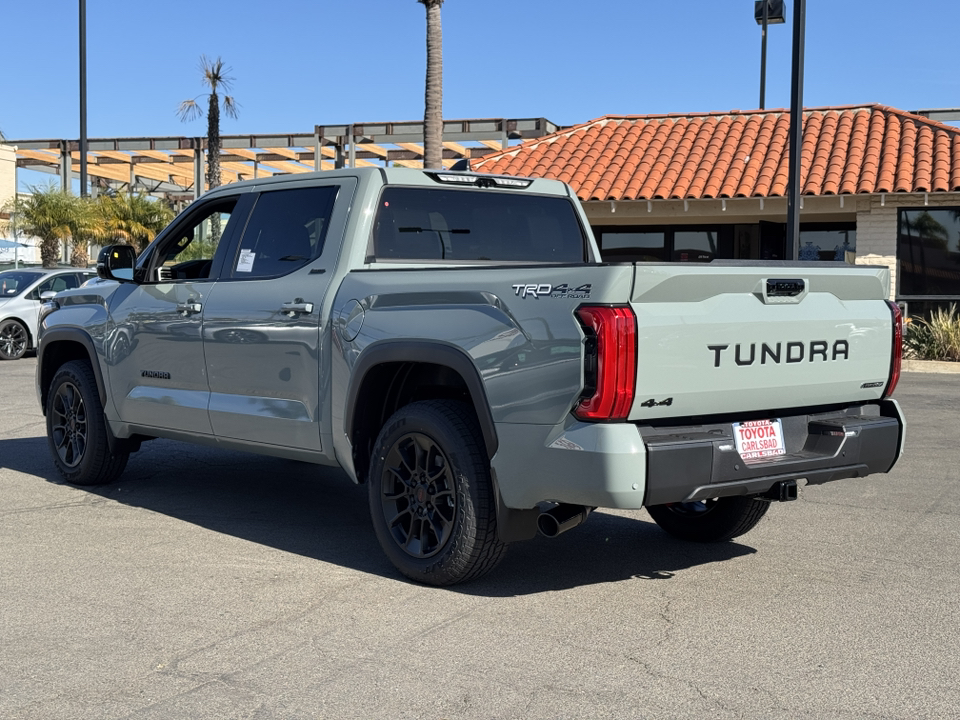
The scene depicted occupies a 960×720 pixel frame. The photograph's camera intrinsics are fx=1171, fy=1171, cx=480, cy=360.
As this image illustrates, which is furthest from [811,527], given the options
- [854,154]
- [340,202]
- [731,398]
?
[854,154]

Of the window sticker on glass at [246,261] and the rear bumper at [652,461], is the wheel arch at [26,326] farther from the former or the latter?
the rear bumper at [652,461]

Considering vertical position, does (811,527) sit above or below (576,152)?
below

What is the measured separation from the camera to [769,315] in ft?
17.3

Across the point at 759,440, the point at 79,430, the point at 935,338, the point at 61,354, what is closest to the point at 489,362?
the point at 759,440

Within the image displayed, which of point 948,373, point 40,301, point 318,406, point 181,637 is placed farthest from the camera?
point 40,301

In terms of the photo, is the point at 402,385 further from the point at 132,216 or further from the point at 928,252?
the point at 132,216

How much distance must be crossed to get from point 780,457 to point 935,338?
15.3m

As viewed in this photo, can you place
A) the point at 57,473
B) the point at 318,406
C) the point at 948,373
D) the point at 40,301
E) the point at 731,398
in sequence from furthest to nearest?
1. the point at 40,301
2. the point at 948,373
3. the point at 57,473
4. the point at 318,406
5. the point at 731,398

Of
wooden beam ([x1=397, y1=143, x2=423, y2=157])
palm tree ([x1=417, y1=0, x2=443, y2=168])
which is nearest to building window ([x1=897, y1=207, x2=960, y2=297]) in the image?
palm tree ([x1=417, y1=0, x2=443, y2=168])

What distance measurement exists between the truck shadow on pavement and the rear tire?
0.07 meters

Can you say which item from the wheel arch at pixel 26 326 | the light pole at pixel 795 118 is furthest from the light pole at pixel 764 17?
the wheel arch at pixel 26 326

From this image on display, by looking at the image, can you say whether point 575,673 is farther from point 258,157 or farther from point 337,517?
point 258,157

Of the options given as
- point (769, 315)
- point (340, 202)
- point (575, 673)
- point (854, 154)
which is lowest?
point (575, 673)

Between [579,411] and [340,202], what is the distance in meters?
2.21
